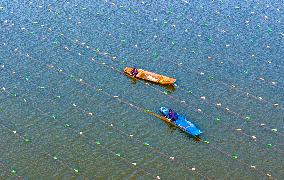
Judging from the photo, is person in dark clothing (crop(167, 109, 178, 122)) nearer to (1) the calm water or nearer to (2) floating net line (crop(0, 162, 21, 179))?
(1) the calm water

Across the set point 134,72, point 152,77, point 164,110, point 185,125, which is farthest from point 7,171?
point 152,77

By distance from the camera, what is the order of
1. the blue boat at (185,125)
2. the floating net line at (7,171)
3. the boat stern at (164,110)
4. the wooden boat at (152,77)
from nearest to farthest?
the floating net line at (7,171) → the blue boat at (185,125) → the boat stern at (164,110) → the wooden boat at (152,77)

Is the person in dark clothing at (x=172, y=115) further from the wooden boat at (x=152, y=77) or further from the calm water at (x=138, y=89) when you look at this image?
the wooden boat at (x=152, y=77)

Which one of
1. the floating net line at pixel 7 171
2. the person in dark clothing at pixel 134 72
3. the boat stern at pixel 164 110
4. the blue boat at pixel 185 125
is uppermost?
the person in dark clothing at pixel 134 72

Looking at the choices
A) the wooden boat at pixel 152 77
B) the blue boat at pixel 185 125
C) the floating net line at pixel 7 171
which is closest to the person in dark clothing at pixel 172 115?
the blue boat at pixel 185 125

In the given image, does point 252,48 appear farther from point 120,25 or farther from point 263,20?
point 120,25

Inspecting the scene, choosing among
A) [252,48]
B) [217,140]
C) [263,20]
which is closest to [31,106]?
[217,140]

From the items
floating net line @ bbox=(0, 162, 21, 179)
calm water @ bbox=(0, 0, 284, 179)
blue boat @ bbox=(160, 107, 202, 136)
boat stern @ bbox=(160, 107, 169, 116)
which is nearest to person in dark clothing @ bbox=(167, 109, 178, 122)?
blue boat @ bbox=(160, 107, 202, 136)
